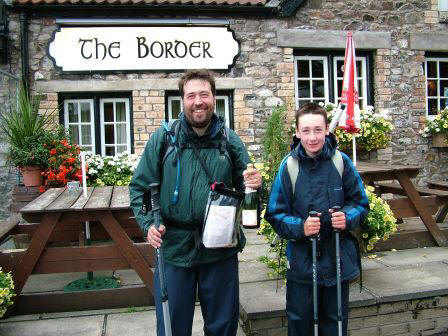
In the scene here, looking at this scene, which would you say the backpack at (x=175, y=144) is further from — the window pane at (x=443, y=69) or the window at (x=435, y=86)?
the window pane at (x=443, y=69)

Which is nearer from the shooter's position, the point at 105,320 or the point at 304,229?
the point at 304,229

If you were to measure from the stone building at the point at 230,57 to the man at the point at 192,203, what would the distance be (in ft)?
16.4

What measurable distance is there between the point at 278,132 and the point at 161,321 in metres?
5.34

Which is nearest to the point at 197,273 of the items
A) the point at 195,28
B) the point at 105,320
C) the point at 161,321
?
the point at 161,321

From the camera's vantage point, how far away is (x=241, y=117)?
7.86 metres

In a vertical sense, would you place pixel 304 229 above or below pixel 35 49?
below

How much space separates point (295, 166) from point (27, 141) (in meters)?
4.79

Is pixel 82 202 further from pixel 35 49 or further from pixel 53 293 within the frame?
pixel 35 49

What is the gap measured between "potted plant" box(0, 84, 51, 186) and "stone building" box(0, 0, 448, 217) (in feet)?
2.23

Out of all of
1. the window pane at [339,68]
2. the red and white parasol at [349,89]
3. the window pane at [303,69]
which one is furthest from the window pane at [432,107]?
the red and white parasol at [349,89]

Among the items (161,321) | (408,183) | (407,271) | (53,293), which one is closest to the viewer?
(161,321)

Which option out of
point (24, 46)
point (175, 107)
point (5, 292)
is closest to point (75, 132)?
point (24, 46)

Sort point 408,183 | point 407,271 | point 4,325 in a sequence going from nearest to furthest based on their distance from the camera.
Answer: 1. point 4,325
2. point 407,271
3. point 408,183

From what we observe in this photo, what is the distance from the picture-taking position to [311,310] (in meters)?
2.87
